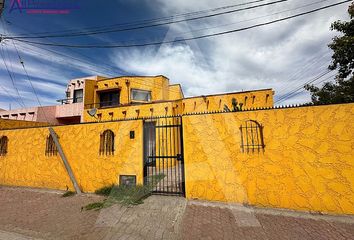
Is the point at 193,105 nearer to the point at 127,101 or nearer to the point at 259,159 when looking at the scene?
the point at 127,101

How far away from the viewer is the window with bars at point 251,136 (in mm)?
4828

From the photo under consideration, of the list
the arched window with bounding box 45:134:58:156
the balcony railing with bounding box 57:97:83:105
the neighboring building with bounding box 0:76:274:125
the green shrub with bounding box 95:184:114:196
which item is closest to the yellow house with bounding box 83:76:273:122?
the neighboring building with bounding box 0:76:274:125

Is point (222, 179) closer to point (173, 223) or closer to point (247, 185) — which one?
point (247, 185)

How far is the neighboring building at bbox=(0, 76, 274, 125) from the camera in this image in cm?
1298

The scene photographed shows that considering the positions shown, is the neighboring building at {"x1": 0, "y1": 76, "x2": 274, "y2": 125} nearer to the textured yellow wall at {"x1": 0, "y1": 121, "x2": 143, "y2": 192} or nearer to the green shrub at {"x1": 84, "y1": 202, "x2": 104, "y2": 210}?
the textured yellow wall at {"x1": 0, "y1": 121, "x2": 143, "y2": 192}

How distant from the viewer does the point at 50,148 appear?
23.6 feet

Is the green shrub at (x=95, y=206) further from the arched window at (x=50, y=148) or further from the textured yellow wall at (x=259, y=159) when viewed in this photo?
the arched window at (x=50, y=148)

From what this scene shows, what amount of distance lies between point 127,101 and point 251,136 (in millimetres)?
15091

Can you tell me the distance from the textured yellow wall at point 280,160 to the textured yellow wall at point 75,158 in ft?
6.77

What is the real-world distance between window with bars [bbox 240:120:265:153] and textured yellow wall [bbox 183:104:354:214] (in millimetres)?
117

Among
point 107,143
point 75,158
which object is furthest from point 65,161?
point 107,143

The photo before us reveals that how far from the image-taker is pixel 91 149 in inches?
257

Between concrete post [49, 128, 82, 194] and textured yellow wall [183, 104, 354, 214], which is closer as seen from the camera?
textured yellow wall [183, 104, 354, 214]

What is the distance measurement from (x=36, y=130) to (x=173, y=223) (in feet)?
24.2
